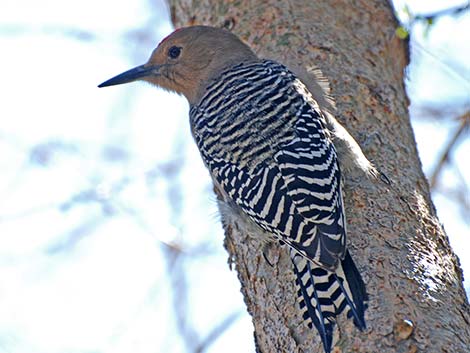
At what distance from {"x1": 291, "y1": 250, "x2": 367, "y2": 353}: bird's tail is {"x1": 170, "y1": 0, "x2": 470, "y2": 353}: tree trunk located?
5 cm

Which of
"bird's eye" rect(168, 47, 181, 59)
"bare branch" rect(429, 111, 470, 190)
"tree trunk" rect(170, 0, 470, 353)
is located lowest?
"bare branch" rect(429, 111, 470, 190)

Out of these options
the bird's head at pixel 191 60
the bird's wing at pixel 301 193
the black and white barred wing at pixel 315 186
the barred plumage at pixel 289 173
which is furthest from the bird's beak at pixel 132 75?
the black and white barred wing at pixel 315 186

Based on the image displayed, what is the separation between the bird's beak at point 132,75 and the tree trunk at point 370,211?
0.46 metres

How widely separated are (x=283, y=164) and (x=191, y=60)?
1.73m

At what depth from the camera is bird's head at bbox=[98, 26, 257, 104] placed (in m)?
4.98

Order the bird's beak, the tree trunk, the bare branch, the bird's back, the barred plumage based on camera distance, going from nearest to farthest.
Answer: the tree trunk < the barred plumage < the bird's back < the bird's beak < the bare branch

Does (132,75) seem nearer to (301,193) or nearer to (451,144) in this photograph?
(301,193)

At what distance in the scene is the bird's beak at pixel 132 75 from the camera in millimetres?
5215

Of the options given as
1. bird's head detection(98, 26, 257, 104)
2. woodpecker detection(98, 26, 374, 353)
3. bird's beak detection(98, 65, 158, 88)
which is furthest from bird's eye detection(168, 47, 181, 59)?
woodpecker detection(98, 26, 374, 353)

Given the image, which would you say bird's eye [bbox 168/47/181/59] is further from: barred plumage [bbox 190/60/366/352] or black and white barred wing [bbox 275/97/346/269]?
black and white barred wing [bbox 275/97/346/269]

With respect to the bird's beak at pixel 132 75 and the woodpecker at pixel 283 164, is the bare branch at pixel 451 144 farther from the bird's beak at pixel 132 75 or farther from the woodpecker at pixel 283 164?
the bird's beak at pixel 132 75

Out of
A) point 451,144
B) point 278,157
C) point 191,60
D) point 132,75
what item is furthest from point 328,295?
point 451,144

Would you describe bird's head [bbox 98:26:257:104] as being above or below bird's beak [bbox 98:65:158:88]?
above

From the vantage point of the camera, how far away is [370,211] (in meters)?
3.74
